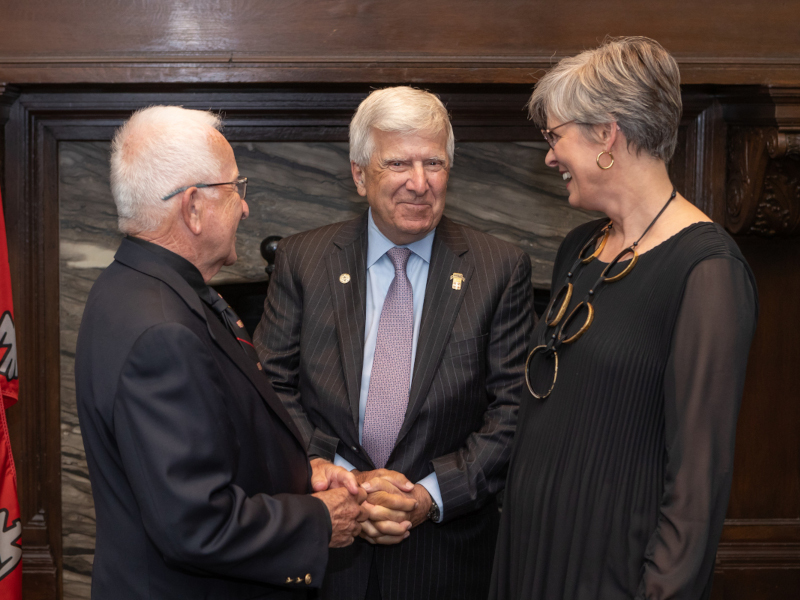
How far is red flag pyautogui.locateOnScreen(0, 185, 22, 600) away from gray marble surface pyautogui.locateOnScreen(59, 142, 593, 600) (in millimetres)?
661

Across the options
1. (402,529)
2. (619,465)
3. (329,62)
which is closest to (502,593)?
(402,529)

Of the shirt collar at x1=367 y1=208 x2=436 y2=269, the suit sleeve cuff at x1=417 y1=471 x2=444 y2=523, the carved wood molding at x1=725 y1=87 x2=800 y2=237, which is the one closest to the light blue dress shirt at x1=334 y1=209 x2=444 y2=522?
the shirt collar at x1=367 y1=208 x2=436 y2=269

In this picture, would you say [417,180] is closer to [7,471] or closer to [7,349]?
[7,349]

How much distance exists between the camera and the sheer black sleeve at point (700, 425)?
1.32 meters

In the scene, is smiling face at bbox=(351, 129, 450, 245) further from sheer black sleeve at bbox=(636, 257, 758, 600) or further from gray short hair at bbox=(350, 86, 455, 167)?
sheer black sleeve at bbox=(636, 257, 758, 600)

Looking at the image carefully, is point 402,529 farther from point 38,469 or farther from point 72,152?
point 72,152

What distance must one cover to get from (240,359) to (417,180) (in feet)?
2.56

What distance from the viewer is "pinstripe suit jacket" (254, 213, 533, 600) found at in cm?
196

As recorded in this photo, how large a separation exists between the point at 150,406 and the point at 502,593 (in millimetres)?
981

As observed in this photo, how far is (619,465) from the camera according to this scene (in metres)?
1.48

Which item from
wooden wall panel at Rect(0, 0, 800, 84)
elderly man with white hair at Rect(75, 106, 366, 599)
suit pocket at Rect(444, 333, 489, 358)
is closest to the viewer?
elderly man with white hair at Rect(75, 106, 366, 599)

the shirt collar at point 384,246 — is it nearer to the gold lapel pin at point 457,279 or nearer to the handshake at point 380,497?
the gold lapel pin at point 457,279

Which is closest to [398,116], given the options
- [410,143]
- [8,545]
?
[410,143]

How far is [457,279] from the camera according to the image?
2.06 m
